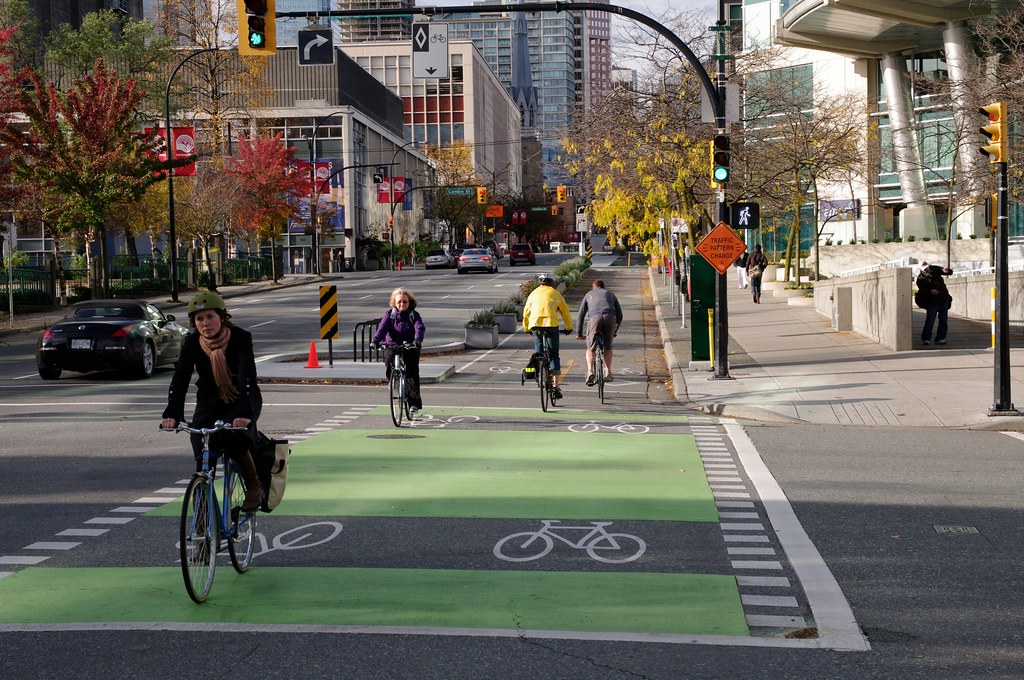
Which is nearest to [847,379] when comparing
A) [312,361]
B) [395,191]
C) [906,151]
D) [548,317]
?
[548,317]

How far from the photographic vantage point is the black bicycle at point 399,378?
1570cm

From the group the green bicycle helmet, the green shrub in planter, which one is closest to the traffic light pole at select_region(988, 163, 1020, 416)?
the green bicycle helmet

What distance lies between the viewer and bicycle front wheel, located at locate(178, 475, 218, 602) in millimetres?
6641

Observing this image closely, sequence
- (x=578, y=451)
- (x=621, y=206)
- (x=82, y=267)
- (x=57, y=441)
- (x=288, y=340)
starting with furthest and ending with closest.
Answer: (x=82, y=267) → (x=621, y=206) → (x=288, y=340) → (x=57, y=441) → (x=578, y=451)

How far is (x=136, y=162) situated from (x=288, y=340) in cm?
1991

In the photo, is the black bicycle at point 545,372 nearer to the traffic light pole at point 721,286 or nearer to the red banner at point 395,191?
the traffic light pole at point 721,286

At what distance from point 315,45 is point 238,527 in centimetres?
1958

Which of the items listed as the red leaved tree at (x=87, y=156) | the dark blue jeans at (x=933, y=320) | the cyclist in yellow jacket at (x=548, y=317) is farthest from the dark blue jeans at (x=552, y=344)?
the red leaved tree at (x=87, y=156)

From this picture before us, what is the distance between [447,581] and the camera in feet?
24.6

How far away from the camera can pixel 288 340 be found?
3209 cm

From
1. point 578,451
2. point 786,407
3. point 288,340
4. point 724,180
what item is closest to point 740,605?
point 578,451

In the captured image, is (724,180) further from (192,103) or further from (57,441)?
(192,103)

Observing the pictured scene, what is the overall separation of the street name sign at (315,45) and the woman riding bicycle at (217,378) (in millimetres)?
18902

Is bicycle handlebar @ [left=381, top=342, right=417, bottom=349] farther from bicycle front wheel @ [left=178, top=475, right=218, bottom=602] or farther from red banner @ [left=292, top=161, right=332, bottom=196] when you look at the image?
red banner @ [left=292, top=161, right=332, bottom=196]
